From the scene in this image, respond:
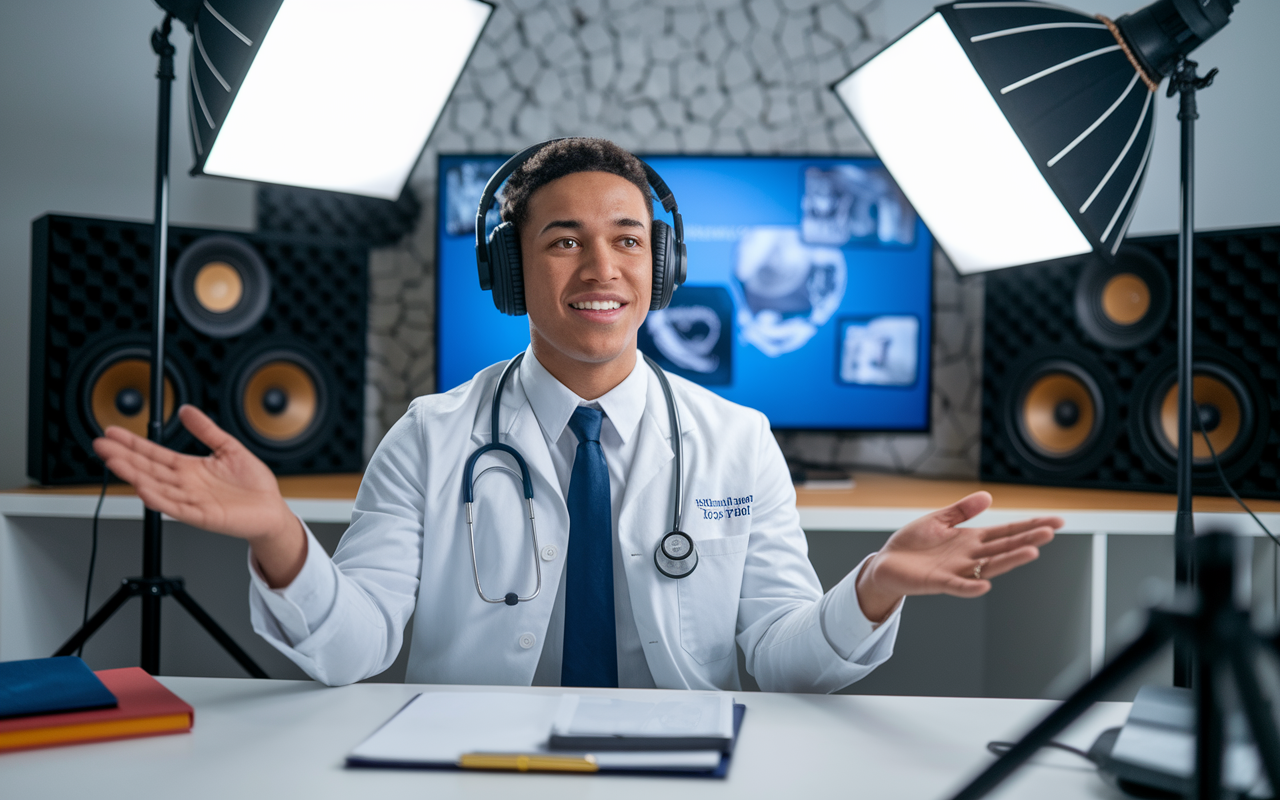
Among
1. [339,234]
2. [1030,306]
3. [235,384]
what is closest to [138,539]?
[235,384]

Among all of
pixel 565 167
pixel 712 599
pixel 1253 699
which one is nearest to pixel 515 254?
pixel 565 167

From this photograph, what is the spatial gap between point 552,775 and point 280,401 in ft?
5.09

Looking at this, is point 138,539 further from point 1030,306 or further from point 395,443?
point 1030,306

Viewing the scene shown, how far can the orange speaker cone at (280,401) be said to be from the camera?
189 cm

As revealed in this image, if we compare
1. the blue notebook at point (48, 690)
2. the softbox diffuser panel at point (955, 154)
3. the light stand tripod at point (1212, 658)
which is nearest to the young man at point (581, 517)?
the blue notebook at point (48, 690)

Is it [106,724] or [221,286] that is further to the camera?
[221,286]

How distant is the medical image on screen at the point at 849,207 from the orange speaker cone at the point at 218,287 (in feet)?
4.76

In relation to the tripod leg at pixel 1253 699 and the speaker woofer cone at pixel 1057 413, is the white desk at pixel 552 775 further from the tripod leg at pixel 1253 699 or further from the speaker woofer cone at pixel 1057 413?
the speaker woofer cone at pixel 1057 413

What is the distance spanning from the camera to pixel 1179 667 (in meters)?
1.06

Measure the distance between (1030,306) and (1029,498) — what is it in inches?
19.8

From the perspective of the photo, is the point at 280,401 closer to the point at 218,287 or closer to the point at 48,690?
the point at 218,287

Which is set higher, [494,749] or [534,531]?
[534,531]

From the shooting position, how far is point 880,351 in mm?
2109

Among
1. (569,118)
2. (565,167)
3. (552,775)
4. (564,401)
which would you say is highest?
(569,118)
